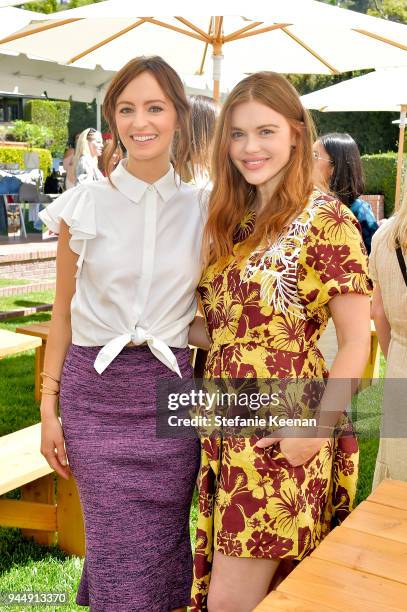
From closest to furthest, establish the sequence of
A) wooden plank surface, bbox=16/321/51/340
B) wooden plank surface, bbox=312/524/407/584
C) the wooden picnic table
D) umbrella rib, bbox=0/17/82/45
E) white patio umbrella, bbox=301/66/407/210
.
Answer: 1. the wooden picnic table
2. wooden plank surface, bbox=312/524/407/584
3. umbrella rib, bbox=0/17/82/45
4. wooden plank surface, bbox=16/321/51/340
5. white patio umbrella, bbox=301/66/407/210

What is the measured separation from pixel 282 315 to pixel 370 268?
0.51 metres

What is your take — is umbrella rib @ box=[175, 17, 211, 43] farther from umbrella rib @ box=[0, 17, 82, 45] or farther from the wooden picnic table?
the wooden picnic table

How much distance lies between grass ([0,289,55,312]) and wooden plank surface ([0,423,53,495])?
16.1 ft

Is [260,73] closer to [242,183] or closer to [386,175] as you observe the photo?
[242,183]

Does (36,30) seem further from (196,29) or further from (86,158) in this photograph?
(86,158)

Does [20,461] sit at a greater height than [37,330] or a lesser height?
lesser

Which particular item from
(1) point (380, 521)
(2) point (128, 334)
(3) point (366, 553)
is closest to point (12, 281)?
(2) point (128, 334)

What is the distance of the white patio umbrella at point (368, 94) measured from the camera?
7355mm

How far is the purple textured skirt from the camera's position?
2.21 m

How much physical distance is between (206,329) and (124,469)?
49 centimetres

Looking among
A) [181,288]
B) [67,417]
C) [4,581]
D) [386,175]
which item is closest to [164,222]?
[181,288]

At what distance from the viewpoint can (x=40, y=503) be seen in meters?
3.55

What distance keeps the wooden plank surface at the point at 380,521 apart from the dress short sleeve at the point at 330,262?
1.83 ft

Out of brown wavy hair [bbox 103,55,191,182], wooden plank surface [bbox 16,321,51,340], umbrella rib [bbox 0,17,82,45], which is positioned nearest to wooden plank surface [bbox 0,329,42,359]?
wooden plank surface [bbox 16,321,51,340]
